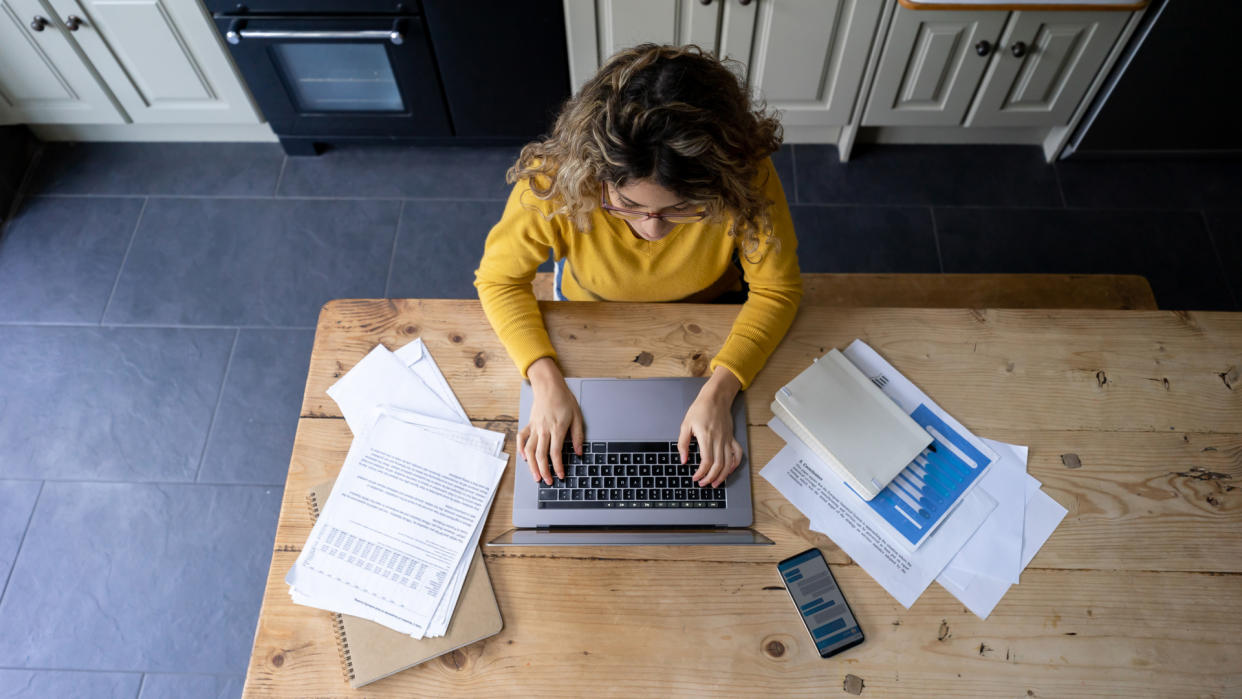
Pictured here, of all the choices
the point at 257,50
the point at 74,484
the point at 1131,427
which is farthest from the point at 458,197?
the point at 1131,427

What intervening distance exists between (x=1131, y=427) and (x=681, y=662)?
2.48 ft

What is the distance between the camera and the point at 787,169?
2217 millimetres

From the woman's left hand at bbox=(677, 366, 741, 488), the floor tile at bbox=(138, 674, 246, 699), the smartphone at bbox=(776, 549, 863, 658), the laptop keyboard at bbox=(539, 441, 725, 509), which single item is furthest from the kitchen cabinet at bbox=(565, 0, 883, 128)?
the floor tile at bbox=(138, 674, 246, 699)

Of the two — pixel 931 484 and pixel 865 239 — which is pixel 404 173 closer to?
pixel 865 239

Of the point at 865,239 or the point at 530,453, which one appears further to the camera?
the point at 865,239

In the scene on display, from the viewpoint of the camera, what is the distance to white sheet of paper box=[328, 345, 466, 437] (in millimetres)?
1083

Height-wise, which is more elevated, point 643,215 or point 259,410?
point 643,215

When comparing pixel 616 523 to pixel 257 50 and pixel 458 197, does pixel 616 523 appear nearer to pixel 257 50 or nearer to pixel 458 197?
pixel 458 197

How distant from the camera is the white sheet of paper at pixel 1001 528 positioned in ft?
3.19

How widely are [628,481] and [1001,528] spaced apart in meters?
0.52

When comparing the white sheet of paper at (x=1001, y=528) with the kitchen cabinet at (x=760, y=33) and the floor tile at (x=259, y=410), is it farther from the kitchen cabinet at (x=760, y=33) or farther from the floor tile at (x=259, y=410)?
the floor tile at (x=259, y=410)

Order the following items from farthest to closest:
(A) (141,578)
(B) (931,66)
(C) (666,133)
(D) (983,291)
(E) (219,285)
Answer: (E) (219,285) < (B) (931,66) < (A) (141,578) < (D) (983,291) < (C) (666,133)

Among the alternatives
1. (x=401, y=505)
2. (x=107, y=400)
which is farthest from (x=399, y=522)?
(x=107, y=400)

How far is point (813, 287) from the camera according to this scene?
1.53 meters
